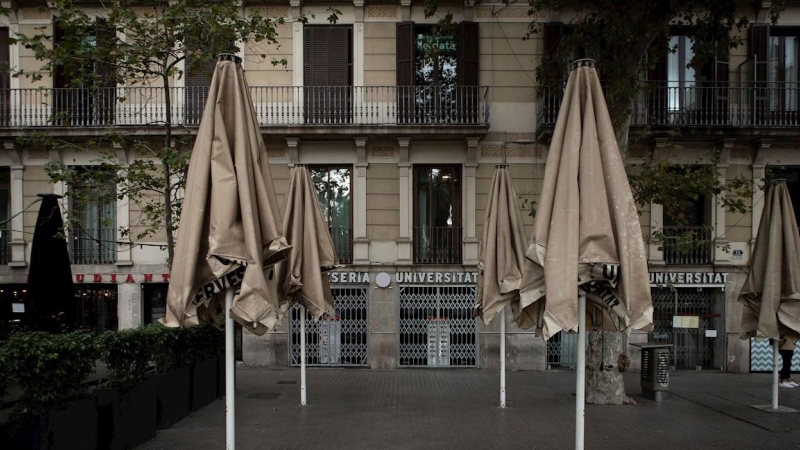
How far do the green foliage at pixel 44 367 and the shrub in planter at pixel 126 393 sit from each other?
52 cm

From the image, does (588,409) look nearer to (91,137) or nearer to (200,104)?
(200,104)

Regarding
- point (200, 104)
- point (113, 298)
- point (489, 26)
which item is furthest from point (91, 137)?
point (489, 26)

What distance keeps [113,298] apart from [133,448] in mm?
9723

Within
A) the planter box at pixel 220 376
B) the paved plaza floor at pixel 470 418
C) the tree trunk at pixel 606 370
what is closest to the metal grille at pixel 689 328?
the paved plaza floor at pixel 470 418

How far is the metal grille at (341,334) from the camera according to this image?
15445 millimetres

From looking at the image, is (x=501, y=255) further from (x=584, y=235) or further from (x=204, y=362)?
(x=204, y=362)

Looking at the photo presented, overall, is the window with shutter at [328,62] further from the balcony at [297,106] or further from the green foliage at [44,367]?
the green foliage at [44,367]

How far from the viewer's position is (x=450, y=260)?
50.6 feet

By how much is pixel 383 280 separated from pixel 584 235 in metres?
10.8

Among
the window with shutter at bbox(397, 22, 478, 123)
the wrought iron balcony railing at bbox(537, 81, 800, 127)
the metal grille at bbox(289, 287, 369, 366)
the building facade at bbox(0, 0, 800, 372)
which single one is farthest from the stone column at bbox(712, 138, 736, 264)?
the metal grille at bbox(289, 287, 369, 366)

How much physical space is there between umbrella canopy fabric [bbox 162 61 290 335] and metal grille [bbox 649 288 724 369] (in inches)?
536

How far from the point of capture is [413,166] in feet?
51.4

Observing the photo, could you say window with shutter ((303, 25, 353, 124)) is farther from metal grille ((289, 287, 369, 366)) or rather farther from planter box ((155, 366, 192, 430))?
planter box ((155, 366, 192, 430))

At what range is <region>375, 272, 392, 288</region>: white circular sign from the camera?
602 inches
